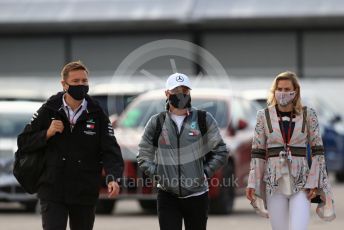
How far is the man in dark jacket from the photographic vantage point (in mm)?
9906

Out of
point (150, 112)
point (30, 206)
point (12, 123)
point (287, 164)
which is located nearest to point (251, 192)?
point (287, 164)

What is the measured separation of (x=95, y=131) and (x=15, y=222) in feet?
22.9

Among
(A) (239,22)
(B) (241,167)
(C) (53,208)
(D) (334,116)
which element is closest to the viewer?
(C) (53,208)

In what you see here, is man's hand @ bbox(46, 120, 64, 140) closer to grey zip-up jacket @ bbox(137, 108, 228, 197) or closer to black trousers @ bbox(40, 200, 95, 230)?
black trousers @ bbox(40, 200, 95, 230)

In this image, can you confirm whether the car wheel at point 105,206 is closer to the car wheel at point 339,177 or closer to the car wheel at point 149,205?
the car wheel at point 149,205

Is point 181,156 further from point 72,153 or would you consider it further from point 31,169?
point 31,169

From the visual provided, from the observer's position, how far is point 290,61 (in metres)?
43.5

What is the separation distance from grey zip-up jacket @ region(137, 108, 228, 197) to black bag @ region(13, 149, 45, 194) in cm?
82

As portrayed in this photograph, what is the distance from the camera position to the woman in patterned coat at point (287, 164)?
32.9ft

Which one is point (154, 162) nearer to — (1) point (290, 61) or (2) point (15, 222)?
(2) point (15, 222)

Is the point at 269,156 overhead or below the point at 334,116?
below

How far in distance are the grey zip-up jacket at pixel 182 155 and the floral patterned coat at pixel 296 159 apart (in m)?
0.33

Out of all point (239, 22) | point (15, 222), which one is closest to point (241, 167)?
point (15, 222)

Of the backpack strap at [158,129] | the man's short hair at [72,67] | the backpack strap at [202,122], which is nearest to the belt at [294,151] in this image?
the backpack strap at [202,122]
